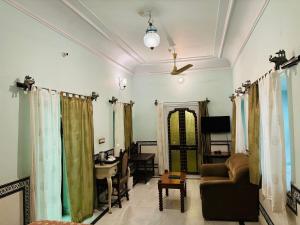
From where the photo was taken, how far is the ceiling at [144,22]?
2863 mm

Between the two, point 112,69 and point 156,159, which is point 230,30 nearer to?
point 112,69

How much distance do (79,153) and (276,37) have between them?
3038mm

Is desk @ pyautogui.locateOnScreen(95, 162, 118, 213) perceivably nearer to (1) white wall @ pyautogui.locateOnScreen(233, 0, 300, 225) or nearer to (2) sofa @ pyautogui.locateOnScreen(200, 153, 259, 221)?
(2) sofa @ pyautogui.locateOnScreen(200, 153, 259, 221)

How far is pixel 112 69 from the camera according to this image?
518 cm

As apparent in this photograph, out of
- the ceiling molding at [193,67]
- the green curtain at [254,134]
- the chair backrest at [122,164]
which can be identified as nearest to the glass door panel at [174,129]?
the ceiling molding at [193,67]

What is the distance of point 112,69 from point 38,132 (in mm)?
2845

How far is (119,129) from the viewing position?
201 inches

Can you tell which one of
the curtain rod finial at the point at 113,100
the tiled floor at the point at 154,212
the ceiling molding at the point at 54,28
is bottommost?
the tiled floor at the point at 154,212

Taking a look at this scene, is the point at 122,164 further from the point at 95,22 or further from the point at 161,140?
the point at 95,22

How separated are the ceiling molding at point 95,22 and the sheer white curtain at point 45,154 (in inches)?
44.5

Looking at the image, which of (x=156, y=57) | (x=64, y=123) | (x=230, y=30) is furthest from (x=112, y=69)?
(x=230, y=30)

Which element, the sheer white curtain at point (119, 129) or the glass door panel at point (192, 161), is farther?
the glass door panel at point (192, 161)

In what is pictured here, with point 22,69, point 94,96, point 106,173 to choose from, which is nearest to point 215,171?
point 106,173

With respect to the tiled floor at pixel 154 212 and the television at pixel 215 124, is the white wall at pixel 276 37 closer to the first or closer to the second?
the tiled floor at pixel 154 212
